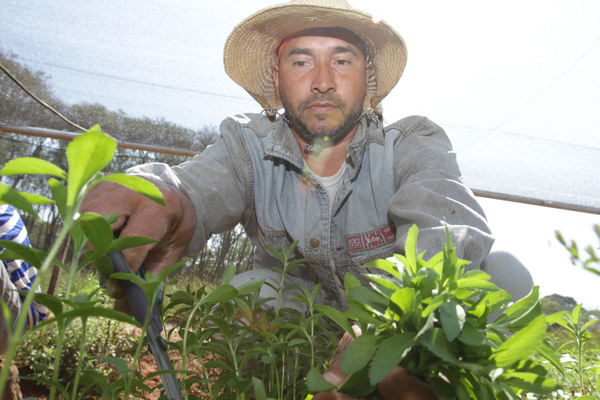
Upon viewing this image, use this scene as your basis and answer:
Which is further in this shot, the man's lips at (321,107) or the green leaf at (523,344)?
the man's lips at (321,107)

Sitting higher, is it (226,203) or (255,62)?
(255,62)

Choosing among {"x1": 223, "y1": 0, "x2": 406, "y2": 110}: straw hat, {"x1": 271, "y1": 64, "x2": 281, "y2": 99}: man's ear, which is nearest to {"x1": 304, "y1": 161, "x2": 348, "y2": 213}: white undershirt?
{"x1": 223, "y1": 0, "x2": 406, "y2": 110}: straw hat

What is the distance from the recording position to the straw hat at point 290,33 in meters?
1.49

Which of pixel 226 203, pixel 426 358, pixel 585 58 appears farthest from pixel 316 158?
pixel 585 58

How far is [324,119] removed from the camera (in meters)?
1.54

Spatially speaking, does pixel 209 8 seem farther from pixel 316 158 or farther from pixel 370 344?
pixel 370 344

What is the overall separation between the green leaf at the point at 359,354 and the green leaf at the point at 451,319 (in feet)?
0.20

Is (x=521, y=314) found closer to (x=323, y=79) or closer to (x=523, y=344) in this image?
(x=523, y=344)

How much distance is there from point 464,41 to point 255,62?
1.67 m

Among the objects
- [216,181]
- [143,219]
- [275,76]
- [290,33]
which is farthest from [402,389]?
[275,76]

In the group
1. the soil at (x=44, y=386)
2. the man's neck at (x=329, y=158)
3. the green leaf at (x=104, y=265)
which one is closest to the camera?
the green leaf at (x=104, y=265)

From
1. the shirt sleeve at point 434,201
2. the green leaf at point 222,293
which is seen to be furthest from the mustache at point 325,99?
the green leaf at point 222,293

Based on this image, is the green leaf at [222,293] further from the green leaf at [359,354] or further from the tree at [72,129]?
the tree at [72,129]

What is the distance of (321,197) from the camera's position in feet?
5.09
